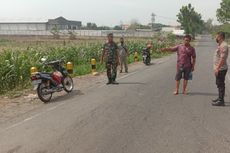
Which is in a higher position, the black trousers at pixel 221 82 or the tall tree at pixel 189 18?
the tall tree at pixel 189 18

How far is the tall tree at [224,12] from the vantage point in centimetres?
9319

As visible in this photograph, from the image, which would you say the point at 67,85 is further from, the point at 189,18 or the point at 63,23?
the point at 63,23

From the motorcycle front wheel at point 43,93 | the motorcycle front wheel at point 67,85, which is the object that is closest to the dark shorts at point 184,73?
the motorcycle front wheel at point 67,85

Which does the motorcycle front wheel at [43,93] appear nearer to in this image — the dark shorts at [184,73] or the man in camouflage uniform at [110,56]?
the man in camouflage uniform at [110,56]

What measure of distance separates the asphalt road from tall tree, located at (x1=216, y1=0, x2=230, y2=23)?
8634cm

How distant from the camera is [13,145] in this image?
6.68 meters

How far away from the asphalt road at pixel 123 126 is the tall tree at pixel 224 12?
86.3m

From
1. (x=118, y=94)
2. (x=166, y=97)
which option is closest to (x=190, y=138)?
(x=166, y=97)

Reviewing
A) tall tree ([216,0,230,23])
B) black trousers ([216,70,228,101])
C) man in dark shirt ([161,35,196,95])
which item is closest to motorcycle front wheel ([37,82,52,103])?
man in dark shirt ([161,35,196,95])

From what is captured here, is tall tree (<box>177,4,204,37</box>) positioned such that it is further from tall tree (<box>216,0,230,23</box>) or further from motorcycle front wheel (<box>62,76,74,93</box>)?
motorcycle front wheel (<box>62,76,74,93</box>)

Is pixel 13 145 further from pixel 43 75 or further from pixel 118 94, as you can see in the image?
pixel 118 94

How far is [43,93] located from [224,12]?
292ft

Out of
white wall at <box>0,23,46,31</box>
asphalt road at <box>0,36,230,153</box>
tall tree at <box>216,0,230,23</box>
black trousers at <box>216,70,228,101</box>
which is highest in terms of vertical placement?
tall tree at <box>216,0,230,23</box>

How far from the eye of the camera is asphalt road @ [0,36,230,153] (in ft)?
21.1
